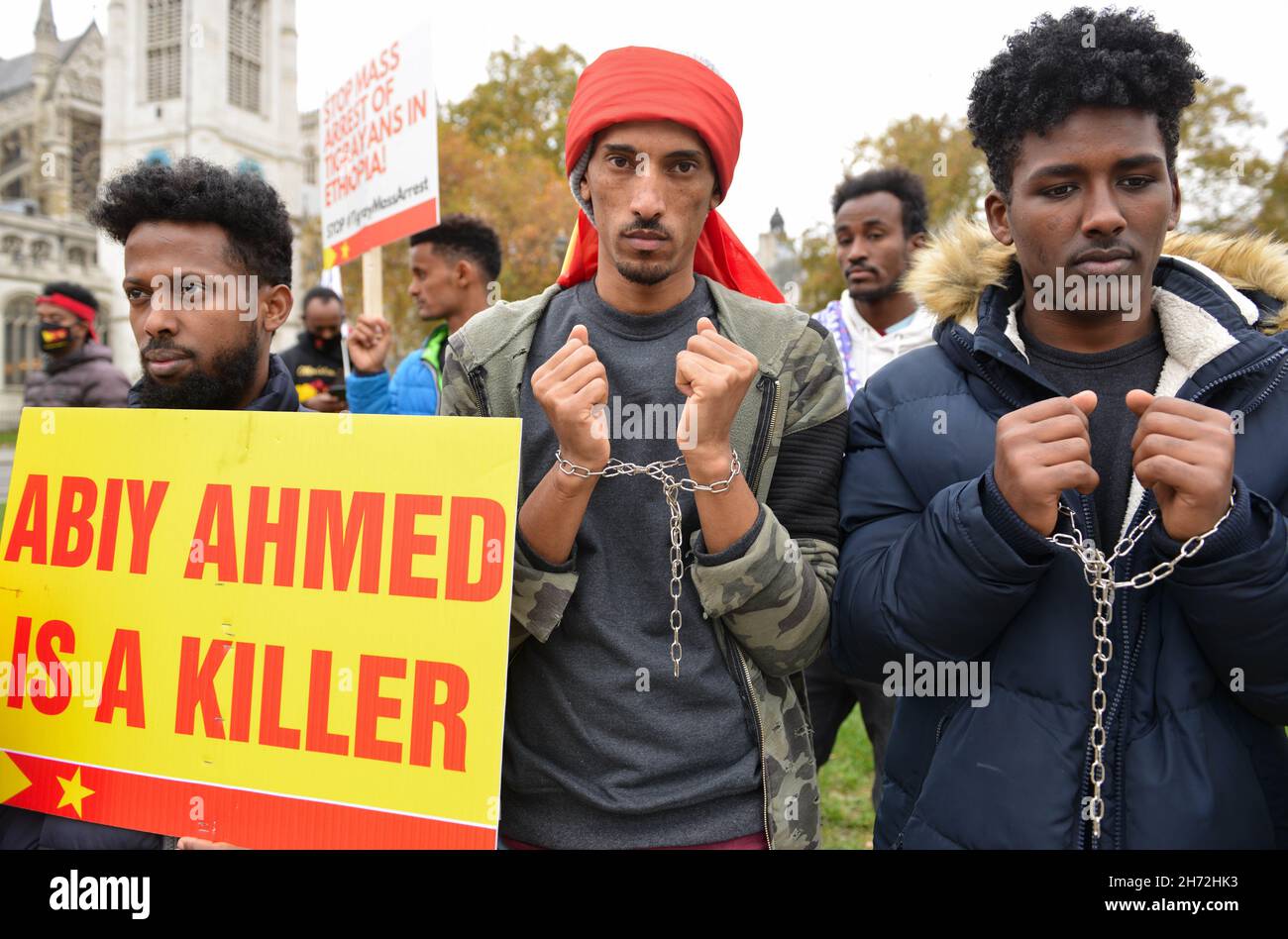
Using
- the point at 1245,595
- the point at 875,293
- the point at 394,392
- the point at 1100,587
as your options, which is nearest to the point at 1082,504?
the point at 1100,587

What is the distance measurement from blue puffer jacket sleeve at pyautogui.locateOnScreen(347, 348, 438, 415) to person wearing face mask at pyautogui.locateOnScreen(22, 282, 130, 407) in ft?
10.7

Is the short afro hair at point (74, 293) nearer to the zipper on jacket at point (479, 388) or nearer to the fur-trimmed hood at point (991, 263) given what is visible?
the zipper on jacket at point (479, 388)

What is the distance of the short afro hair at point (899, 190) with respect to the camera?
535 cm

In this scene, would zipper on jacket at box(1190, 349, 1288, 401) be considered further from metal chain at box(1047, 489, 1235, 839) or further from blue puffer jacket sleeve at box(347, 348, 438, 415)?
blue puffer jacket sleeve at box(347, 348, 438, 415)

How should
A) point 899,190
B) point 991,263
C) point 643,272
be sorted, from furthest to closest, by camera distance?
point 899,190 → point 991,263 → point 643,272

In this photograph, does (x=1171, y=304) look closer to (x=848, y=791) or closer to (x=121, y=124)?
(x=848, y=791)

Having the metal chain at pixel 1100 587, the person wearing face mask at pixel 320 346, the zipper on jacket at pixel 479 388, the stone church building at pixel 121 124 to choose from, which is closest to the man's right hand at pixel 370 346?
the person wearing face mask at pixel 320 346

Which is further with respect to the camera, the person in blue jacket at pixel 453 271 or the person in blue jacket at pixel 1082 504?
the person in blue jacket at pixel 453 271

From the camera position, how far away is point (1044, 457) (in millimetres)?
1696

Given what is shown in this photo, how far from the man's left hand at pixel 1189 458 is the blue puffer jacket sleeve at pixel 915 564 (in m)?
0.23

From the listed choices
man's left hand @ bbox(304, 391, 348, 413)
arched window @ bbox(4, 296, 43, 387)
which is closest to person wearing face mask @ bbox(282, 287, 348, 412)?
man's left hand @ bbox(304, 391, 348, 413)

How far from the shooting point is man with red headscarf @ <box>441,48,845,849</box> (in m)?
1.86

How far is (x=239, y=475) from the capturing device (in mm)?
2000

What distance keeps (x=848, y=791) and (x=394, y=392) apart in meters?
3.17
